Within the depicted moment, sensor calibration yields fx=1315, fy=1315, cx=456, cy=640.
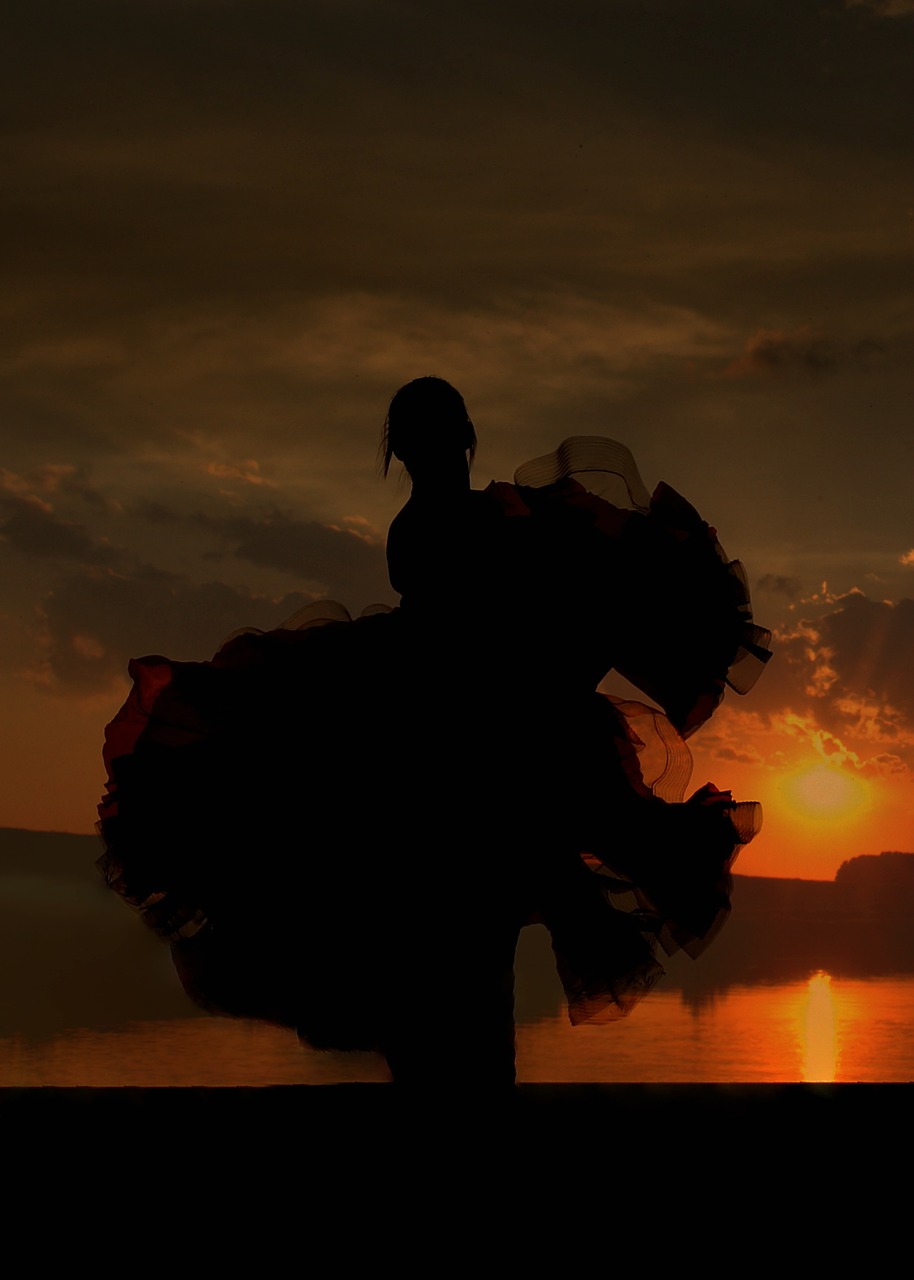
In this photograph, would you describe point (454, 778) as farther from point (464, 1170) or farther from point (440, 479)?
point (464, 1170)

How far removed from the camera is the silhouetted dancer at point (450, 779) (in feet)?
10.4

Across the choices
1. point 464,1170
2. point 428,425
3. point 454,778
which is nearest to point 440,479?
point 428,425

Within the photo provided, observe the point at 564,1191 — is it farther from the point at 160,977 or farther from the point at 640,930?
the point at 160,977

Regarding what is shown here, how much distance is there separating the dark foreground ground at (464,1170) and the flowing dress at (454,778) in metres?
0.36

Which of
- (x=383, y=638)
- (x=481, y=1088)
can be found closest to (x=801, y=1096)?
(x=481, y=1088)

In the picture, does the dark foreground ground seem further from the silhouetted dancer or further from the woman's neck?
the woman's neck

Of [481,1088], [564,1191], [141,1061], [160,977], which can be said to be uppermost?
[141,1061]

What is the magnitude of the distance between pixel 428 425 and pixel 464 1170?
71.4 inches

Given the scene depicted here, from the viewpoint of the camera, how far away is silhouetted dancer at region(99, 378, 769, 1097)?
3.16 metres

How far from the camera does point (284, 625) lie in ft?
12.7

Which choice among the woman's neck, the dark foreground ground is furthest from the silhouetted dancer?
the dark foreground ground

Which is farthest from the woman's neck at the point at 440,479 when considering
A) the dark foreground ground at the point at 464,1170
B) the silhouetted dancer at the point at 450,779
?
the dark foreground ground at the point at 464,1170

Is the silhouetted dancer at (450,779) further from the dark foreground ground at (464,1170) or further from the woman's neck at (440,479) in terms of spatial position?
the dark foreground ground at (464,1170)

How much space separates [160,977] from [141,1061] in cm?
10754
